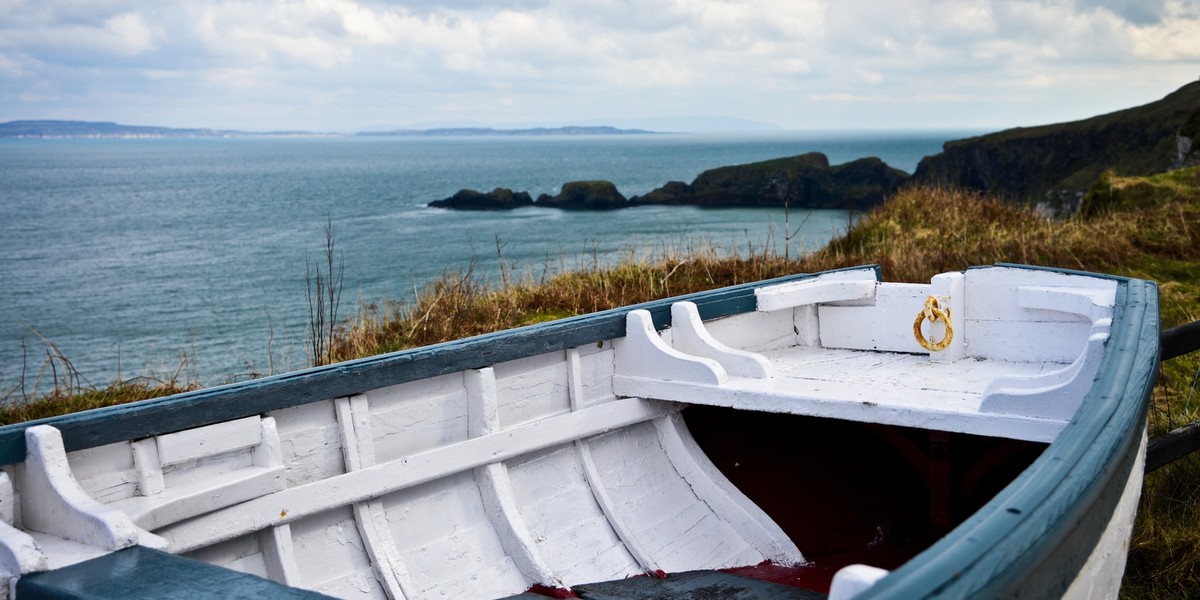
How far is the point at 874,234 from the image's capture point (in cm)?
1294

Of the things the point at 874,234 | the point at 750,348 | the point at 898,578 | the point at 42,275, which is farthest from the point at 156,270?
the point at 898,578

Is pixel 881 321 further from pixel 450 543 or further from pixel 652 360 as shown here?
pixel 450 543

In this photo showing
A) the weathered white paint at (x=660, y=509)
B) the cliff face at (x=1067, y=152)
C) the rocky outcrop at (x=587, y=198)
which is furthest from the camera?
the rocky outcrop at (x=587, y=198)

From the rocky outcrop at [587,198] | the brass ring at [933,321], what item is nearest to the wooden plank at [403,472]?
the brass ring at [933,321]

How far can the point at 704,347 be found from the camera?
14.3 feet

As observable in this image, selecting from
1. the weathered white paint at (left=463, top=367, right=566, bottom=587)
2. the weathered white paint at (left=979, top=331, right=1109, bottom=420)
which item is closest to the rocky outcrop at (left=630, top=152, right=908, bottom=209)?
the weathered white paint at (left=979, top=331, right=1109, bottom=420)

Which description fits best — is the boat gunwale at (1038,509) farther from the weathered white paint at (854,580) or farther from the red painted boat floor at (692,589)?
the red painted boat floor at (692,589)

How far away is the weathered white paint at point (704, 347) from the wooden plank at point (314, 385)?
7 centimetres

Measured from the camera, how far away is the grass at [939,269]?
638 cm

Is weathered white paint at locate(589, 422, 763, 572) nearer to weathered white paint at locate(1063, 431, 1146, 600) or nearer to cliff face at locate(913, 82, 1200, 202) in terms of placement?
weathered white paint at locate(1063, 431, 1146, 600)

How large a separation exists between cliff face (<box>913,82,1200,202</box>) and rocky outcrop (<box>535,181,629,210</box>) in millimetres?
19348

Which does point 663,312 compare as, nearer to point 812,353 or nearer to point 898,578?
point 812,353

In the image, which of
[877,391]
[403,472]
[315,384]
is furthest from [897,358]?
[315,384]

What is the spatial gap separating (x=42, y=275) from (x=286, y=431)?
39.5 m
